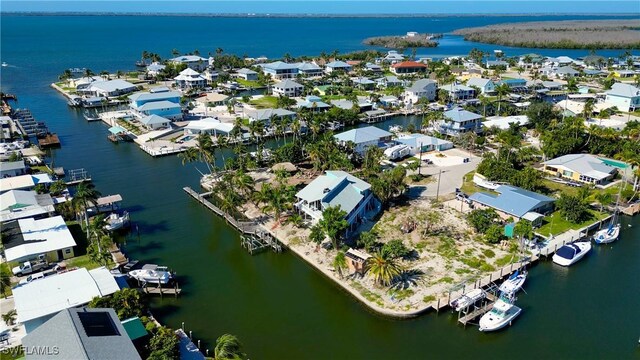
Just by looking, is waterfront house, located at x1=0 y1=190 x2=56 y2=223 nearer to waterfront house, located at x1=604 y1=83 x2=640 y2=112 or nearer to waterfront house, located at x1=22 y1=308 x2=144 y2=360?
waterfront house, located at x1=22 y1=308 x2=144 y2=360

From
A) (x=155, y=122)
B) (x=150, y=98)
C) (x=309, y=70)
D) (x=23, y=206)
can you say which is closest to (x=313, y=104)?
(x=155, y=122)

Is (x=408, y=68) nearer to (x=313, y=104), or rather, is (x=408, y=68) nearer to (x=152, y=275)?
(x=313, y=104)

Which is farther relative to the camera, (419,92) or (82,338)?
(419,92)

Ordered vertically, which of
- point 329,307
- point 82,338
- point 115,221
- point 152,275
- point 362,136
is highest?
point 82,338

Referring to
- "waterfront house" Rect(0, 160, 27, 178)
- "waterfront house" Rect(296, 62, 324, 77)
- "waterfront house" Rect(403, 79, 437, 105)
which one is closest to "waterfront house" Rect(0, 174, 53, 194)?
"waterfront house" Rect(0, 160, 27, 178)

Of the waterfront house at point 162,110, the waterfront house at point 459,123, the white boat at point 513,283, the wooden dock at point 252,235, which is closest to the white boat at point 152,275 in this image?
the wooden dock at point 252,235

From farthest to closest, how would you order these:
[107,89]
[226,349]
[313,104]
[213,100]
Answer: [107,89]
[213,100]
[313,104]
[226,349]

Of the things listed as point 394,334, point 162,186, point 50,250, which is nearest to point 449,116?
point 162,186

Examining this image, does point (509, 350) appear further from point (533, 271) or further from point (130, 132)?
point (130, 132)
